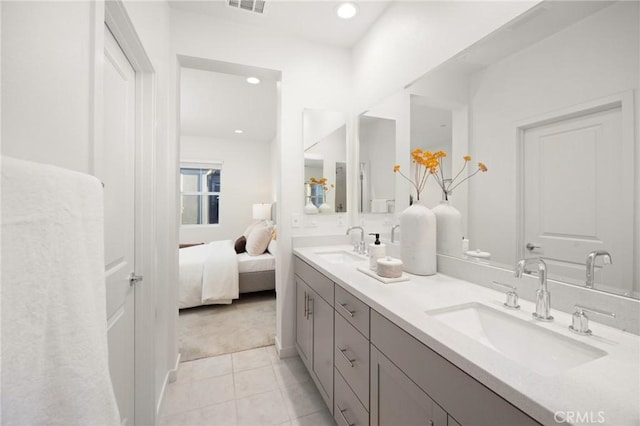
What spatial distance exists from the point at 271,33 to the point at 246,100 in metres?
1.54

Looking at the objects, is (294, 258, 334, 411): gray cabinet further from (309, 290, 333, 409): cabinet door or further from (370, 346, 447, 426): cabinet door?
(370, 346, 447, 426): cabinet door

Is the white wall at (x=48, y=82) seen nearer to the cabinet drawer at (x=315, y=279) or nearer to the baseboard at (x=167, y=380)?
the cabinet drawer at (x=315, y=279)

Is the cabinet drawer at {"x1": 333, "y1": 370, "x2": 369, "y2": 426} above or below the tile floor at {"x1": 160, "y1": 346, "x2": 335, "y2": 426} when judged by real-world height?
above

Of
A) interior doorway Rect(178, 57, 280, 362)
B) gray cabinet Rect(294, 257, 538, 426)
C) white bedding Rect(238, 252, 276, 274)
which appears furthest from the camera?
white bedding Rect(238, 252, 276, 274)

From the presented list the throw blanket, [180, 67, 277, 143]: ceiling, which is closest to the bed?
the throw blanket

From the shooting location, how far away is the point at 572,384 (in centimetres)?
53

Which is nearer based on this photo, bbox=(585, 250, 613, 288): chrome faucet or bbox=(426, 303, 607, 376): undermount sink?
bbox=(426, 303, 607, 376): undermount sink

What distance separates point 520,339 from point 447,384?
1.22ft

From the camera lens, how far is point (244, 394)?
1750 millimetres

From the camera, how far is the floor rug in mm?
2334

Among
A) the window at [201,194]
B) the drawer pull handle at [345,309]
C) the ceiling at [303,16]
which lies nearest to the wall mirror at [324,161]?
the ceiling at [303,16]

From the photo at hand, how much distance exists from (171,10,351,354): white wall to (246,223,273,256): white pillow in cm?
163

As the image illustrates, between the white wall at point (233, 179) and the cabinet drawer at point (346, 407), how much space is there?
4.75 m

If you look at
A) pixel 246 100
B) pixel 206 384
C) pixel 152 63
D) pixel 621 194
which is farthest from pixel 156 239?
pixel 246 100
